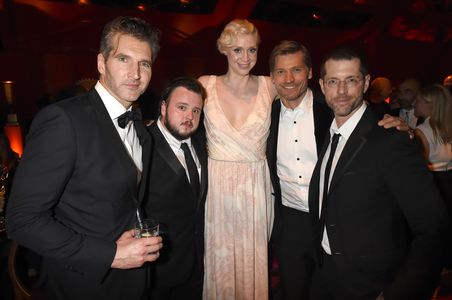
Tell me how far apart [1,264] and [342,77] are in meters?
3.08

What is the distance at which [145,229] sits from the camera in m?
1.47

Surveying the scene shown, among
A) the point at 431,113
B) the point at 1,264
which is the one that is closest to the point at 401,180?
the point at 431,113

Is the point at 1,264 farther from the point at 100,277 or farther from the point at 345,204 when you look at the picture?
the point at 345,204

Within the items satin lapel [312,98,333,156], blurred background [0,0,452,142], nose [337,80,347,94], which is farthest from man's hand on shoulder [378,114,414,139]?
blurred background [0,0,452,142]

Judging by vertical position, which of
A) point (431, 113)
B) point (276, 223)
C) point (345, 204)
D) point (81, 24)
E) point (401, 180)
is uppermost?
point (81, 24)

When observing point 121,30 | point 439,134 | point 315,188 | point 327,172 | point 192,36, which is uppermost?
point 192,36

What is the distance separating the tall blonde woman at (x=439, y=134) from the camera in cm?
352

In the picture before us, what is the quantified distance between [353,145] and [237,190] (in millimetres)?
1077

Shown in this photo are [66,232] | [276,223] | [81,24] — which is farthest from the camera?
[81,24]

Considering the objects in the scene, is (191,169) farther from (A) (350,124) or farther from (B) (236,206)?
(A) (350,124)

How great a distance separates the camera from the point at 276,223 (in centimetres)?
258

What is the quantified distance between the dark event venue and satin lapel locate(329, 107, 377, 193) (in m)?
2.03

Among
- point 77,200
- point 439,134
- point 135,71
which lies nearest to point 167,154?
point 135,71

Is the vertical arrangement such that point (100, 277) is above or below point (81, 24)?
below
